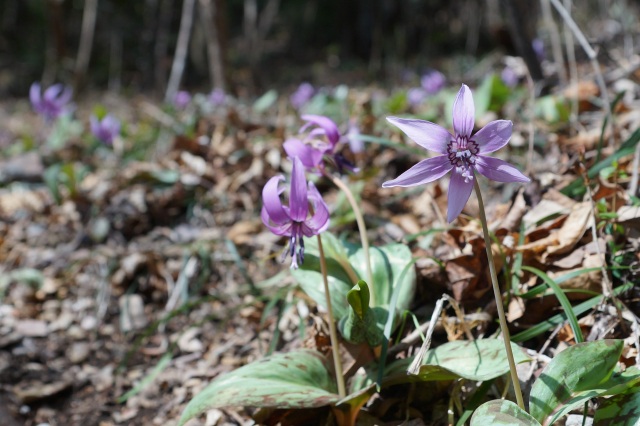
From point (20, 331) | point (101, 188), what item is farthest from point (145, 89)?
point (20, 331)

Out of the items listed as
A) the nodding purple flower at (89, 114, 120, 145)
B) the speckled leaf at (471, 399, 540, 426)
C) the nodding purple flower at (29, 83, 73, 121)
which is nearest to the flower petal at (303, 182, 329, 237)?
the speckled leaf at (471, 399, 540, 426)

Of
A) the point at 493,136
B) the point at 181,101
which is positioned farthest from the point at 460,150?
the point at 181,101

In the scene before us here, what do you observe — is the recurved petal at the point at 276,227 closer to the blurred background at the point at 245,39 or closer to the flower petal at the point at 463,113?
the flower petal at the point at 463,113

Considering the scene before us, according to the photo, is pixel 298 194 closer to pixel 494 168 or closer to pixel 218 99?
pixel 494 168

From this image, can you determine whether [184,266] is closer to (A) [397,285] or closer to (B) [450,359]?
(A) [397,285]

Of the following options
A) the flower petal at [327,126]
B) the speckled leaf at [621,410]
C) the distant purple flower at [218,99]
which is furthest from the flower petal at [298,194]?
the distant purple flower at [218,99]

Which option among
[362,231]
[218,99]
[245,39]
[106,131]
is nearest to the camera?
[362,231]

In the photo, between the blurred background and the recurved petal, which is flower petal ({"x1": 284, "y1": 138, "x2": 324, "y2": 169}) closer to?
the recurved petal
